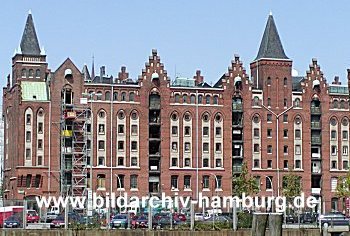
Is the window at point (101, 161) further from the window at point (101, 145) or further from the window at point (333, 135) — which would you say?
the window at point (333, 135)

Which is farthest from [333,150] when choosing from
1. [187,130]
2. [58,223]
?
A: [58,223]

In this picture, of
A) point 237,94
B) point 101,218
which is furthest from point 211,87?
point 101,218

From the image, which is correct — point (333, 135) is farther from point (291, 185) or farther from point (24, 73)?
point (24, 73)

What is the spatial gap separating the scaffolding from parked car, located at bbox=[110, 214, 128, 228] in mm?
62249

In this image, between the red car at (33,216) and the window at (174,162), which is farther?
the window at (174,162)

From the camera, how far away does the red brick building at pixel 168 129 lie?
447 ft

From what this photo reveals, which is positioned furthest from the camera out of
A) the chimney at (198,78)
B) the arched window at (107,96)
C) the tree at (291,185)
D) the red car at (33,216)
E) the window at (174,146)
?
the chimney at (198,78)

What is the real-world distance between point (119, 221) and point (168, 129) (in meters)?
70.9

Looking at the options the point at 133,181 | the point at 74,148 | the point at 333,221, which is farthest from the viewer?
the point at 133,181

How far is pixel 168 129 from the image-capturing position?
458ft

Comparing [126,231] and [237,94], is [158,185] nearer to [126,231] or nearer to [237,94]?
[237,94]

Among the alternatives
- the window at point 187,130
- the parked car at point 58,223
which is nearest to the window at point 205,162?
the window at point 187,130

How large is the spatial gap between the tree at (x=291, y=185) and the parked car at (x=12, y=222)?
67.8m

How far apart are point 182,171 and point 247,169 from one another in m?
10.2
